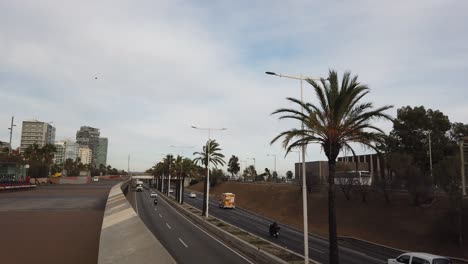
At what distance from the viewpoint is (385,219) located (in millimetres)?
42750

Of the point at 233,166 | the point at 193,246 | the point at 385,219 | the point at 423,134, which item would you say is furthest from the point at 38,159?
the point at 193,246

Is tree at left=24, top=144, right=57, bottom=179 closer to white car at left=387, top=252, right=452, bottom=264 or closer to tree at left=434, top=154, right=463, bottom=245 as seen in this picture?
tree at left=434, top=154, right=463, bottom=245

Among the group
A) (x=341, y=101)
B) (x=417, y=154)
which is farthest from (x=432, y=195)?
(x=341, y=101)

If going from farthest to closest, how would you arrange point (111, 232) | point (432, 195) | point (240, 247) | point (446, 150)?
point (446, 150) → point (432, 195) → point (240, 247) → point (111, 232)

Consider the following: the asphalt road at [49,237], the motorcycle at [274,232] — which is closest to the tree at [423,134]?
the motorcycle at [274,232]

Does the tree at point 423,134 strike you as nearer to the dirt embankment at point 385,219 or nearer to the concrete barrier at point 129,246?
the dirt embankment at point 385,219

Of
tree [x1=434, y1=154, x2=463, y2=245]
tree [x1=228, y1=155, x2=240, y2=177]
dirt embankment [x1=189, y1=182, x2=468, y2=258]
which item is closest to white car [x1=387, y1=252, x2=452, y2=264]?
dirt embankment [x1=189, y1=182, x2=468, y2=258]

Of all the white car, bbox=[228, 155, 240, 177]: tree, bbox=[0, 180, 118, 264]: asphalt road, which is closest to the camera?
the white car

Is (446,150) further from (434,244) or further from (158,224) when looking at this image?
(158,224)

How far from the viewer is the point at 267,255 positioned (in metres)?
21.7

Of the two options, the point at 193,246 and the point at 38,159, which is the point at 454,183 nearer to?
the point at 193,246

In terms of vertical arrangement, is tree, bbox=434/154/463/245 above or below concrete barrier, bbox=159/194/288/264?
above

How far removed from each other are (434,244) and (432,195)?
10.2 metres

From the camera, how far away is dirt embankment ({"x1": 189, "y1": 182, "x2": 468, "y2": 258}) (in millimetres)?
33688
